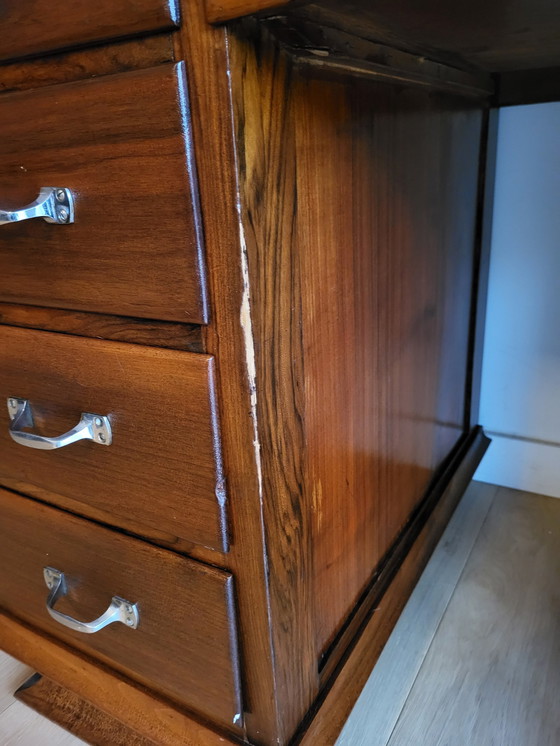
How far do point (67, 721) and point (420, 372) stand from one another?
0.55 meters

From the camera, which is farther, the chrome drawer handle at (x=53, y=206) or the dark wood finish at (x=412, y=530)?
the dark wood finish at (x=412, y=530)

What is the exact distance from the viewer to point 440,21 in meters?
0.45

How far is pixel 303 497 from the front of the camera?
0.47 m

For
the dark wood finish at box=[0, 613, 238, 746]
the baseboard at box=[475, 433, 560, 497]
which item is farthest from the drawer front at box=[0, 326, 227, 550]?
the baseboard at box=[475, 433, 560, 497]

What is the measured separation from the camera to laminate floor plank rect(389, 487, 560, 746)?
628 millimetres

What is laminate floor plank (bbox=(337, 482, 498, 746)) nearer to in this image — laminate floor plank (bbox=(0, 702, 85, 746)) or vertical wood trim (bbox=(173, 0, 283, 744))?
vertical wood trim (bbox=(173, 0, 283, 744))

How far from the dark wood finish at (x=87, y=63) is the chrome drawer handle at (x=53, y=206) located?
0.07 m

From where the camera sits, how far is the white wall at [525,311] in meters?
0.87

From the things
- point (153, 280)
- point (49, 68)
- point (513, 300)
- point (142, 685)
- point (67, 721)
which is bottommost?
point (67, 721)

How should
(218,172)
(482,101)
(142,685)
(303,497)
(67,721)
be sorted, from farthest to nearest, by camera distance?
(482,101)
(67,721)
(142,685)
(303,497)
(218,172)

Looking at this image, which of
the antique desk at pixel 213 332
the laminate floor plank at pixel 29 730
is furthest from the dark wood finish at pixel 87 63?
the laminate floor plank at pixel 29 730

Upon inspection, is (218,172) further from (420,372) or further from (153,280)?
(420,372)

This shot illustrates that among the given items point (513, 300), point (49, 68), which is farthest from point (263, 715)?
point (513, 300)

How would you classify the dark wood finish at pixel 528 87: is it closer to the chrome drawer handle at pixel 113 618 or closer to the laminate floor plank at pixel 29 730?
the chrome drawer handle at pixel 113 618
